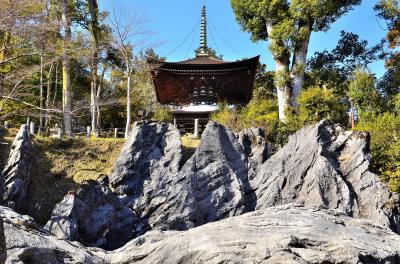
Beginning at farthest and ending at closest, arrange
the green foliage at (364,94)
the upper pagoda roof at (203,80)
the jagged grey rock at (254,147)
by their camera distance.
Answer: the upper pagoda roof at (203,80), the green foliage at (364,94), the jagged grey rock at (254,147)

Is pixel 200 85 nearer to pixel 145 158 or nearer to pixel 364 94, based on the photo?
pixel 364 94

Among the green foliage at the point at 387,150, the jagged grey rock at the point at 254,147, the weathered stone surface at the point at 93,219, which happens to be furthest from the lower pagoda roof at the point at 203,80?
the weathered stone surface at the point at 93,219

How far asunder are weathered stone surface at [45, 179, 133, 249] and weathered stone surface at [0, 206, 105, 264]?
5.20 meters

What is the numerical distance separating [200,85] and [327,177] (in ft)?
40.6

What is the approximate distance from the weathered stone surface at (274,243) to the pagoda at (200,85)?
15.4 m

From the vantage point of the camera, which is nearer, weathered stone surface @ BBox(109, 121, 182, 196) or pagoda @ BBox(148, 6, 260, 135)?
weathered stone surface @ BBox(109, 121, 182, 196)

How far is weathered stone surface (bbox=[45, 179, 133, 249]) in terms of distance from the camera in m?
10.6

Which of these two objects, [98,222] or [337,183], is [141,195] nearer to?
[98,222]

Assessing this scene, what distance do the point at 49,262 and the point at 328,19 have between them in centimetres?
2361

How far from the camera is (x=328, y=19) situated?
24.3 metres

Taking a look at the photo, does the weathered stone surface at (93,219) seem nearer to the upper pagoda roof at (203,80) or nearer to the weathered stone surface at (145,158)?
the weathered stone surface at (145,158)

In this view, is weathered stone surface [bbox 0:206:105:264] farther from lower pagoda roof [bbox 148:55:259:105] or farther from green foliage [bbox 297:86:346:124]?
lower pagoda roof [bbox 148:55:259:105]

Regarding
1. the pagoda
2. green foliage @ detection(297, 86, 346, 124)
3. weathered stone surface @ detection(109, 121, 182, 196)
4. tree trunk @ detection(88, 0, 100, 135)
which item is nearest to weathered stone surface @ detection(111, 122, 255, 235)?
weathered stone surface @ detection(109, 121, 182, 196)

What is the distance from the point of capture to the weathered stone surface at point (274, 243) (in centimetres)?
540
